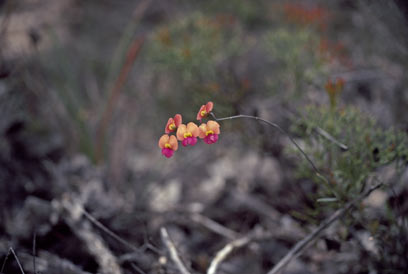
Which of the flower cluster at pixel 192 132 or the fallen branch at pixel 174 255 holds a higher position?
the flower cluster at pixel 192 132

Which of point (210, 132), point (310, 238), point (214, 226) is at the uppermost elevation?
point (210, 132)

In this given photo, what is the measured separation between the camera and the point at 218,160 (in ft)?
9.09

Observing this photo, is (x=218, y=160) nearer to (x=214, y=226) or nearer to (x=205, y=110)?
(x=214, y=226)

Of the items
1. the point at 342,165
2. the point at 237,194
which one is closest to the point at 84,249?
the point at 237,194

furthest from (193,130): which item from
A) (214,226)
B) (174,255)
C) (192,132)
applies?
(214,226)

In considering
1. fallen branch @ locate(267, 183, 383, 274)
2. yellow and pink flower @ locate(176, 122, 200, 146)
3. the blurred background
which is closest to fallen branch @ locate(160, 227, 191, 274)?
the blurred background

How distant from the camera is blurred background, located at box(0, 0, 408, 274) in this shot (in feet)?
5.08

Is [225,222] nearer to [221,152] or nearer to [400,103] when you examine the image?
[221,152]

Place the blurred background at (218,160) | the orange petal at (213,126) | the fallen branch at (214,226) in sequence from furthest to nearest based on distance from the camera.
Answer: the fallen branch at (214,226)
the blurred background at (218,160)
the orange petal at (213,126)

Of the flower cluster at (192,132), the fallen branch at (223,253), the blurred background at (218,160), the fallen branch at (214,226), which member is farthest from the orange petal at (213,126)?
the fallen branch at (214,226)

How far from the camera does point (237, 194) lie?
7.54ft

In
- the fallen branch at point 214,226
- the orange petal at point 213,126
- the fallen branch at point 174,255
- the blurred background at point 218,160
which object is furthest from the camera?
the fallen branch at point 214,226

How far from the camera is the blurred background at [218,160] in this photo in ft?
5.08

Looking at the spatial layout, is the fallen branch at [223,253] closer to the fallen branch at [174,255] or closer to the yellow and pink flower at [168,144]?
the fallen branch at [174,255]
